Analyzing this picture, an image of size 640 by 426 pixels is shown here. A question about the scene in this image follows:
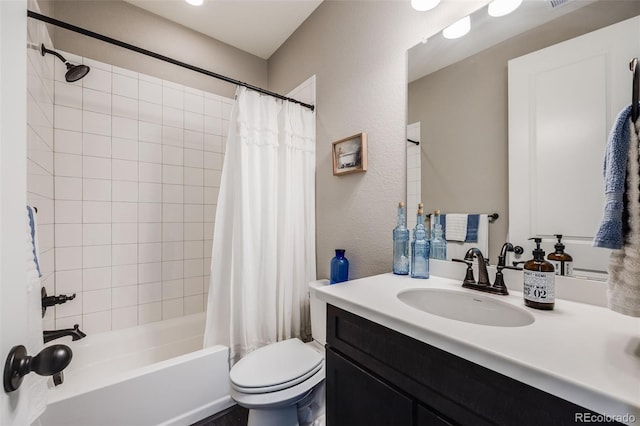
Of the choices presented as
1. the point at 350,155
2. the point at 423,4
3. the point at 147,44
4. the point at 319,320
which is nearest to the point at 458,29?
the point at 423,4

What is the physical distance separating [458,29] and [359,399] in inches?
60.7

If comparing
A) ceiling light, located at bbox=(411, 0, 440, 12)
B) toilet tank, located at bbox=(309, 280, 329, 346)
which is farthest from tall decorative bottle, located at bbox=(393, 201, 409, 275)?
ceiling light, located at bbox=(411, 0, 440, 12)

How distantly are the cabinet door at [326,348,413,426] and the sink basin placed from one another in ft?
1.04

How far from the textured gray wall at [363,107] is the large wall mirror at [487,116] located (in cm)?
9

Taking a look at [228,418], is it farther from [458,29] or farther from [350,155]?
[458,29]

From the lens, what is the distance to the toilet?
3.66 feet

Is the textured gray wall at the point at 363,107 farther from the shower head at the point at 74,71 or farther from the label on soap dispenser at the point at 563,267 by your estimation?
the shower head at the point at 74,71

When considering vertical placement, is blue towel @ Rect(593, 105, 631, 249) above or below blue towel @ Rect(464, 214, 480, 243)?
above

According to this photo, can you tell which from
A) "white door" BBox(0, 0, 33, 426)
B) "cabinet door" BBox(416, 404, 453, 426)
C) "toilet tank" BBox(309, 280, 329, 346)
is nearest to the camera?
"white door" BBox(0, 0, 33, 426)

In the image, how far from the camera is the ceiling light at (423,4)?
1176 millimetres

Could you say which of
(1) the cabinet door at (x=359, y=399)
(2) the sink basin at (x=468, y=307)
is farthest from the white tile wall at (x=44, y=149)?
(2) the sink basin at (x=468, y=307)

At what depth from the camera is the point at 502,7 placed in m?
1.02

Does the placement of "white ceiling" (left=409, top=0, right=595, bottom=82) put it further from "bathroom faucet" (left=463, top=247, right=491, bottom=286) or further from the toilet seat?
the toilet seat

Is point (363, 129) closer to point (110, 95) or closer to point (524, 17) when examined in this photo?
point (524, 17)
